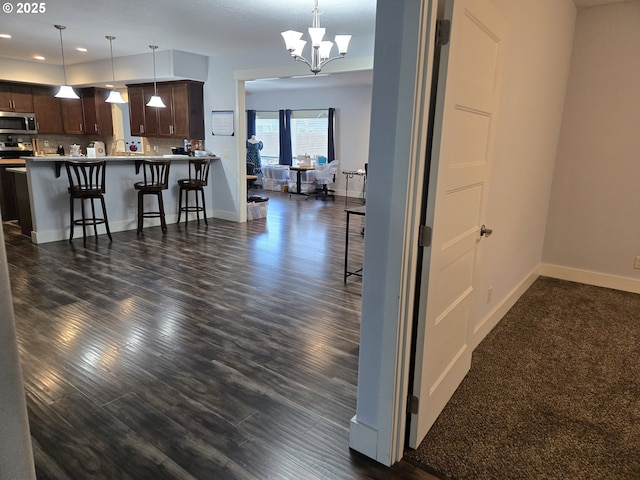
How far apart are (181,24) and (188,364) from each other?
4.06m

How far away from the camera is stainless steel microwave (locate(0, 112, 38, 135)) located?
739 cm

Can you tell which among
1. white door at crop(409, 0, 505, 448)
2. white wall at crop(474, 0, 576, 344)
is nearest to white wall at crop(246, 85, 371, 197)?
white wall at crop(474, 0, 576, 344)

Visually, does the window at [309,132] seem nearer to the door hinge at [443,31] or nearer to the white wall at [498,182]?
the white wall at [498,182]

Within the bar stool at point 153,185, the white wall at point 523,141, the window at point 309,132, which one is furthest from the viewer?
the window at point 309,132

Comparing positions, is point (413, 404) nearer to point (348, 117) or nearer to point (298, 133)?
point (348, 117)

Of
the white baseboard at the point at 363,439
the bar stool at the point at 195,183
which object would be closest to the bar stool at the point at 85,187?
the bar stool at the point at 195,183

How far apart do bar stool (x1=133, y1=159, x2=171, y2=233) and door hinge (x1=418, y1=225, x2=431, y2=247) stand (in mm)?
5048

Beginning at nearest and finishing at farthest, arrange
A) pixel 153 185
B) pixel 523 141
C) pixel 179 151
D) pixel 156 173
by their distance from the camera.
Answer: pixel 523 141, pixel 153 185, pixel 156 173, pixel 179 151

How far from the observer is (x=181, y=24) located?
486 cm

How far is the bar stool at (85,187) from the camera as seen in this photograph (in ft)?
16.9

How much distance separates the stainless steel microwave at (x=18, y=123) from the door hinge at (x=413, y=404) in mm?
8503

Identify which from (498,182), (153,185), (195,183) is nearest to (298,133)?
(195,183)

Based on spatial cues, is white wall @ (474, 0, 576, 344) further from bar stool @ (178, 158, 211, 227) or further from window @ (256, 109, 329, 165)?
window @ (256, 109, 329, 165)

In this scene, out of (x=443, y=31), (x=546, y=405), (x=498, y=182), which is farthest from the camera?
(x=498, y=182)
